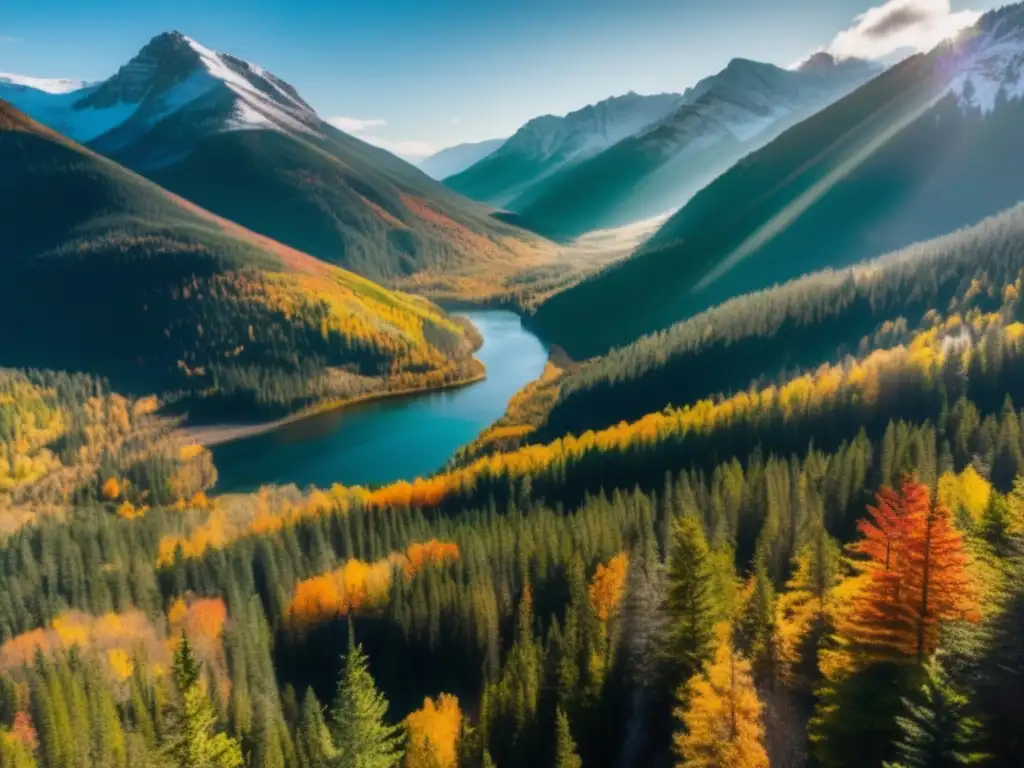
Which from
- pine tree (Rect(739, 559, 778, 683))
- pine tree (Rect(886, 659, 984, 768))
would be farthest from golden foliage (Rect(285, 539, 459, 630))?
pine tree (Rect(886, 659, 984, 768))

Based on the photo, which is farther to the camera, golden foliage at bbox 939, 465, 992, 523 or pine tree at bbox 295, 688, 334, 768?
golden foliage at bbox 939, 465, 992, 523

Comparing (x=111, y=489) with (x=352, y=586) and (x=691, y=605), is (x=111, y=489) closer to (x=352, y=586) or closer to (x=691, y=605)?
(x=352, y=586)

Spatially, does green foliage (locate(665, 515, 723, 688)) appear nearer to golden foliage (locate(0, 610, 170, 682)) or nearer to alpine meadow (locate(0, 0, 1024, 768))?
alpine meadow (locate(0, 0, 1024, 768))

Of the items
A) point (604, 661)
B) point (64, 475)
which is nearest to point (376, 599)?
point (604, 661)

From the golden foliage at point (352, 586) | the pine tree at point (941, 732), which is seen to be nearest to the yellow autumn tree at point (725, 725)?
the pine tree at point (941, 732)

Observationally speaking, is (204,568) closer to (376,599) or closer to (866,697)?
(376,599)
